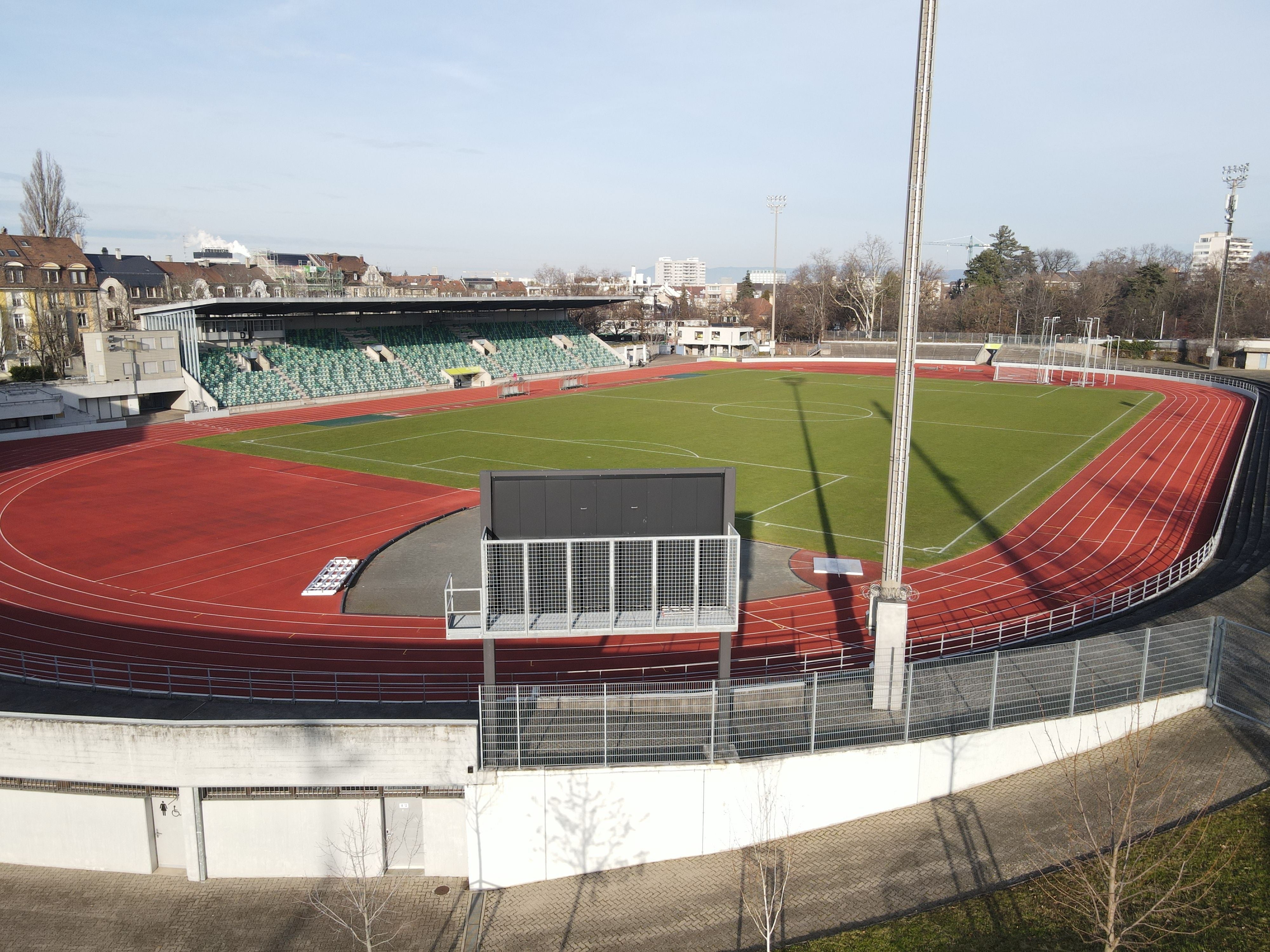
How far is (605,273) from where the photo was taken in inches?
7023

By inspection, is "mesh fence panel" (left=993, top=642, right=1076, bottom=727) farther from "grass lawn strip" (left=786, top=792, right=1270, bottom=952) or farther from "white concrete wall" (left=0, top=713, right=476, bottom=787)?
"white concrete wall" (left=0, top=713, right=476, bottom=787)

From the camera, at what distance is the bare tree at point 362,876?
38.3 feet

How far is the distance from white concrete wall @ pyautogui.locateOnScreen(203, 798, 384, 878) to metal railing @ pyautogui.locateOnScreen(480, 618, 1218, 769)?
215 cm

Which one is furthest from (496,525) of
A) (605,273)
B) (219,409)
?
(605,273)

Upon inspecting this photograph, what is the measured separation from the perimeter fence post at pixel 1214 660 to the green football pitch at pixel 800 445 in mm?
11255

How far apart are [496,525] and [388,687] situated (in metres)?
5.43

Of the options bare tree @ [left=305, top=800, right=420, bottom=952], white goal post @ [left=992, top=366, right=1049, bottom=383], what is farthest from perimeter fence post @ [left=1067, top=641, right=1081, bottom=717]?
white goal post @ [left=992, top=366, right=1049, bottom=383]

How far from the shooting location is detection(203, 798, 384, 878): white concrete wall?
12.3m

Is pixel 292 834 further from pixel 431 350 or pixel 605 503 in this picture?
pixel 431 350

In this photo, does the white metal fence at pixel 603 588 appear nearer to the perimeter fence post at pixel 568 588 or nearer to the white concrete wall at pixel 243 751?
the perimeter fence post at pixel 568 588

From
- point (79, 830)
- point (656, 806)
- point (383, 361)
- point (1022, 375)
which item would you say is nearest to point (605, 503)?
point (656, 806)

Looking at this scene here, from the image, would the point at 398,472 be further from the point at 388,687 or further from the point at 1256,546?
the point at 1256,546

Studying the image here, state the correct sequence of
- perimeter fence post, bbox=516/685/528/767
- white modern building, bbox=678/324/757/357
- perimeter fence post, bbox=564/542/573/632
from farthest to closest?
white modern building, bbox=678/324/757/357 → perimeter fence post, bbox=564/542/573/632 → perimeter fence post, bbox=516/685/528/767

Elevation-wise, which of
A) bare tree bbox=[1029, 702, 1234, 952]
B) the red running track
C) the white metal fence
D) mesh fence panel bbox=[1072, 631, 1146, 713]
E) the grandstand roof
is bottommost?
the red running track
